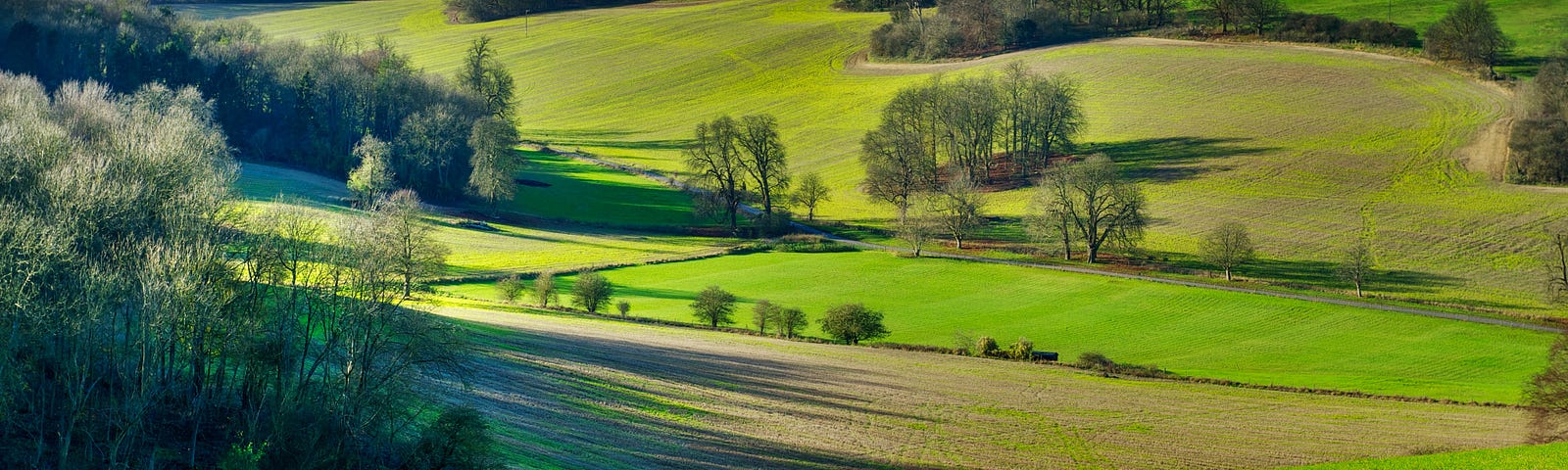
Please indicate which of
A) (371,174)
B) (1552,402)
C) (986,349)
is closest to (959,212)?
(986,349)

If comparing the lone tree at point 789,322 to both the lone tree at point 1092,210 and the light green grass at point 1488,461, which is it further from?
the light green grass at point 1488,461

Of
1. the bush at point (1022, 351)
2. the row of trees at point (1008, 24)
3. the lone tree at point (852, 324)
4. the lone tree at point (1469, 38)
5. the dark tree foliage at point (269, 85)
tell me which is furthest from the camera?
the row of trees at point (1008, 24)

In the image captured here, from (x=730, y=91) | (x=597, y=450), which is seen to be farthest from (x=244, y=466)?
(x=730, y=91)

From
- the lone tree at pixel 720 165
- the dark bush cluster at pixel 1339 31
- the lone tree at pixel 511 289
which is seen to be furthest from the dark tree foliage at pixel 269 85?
the dark bush cluster at pixel 1339 31

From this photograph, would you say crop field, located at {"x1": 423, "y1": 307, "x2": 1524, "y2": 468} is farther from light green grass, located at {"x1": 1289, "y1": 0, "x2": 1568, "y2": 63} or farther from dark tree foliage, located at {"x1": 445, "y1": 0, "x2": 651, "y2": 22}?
dark tree foliage, located at {"x1": 445, "y1": 0, "x2": 651, "y2": 22}

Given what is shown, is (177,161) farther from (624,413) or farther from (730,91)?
(730,91)

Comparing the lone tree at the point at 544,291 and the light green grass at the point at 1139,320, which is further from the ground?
the lone tree at the point at 544,291

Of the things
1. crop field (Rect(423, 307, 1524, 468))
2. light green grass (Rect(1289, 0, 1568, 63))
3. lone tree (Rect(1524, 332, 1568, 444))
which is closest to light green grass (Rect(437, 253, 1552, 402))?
crop field (Rect(423, 307, 1524, 468))
